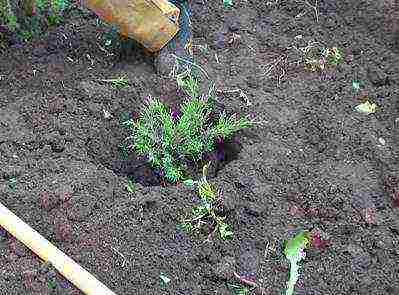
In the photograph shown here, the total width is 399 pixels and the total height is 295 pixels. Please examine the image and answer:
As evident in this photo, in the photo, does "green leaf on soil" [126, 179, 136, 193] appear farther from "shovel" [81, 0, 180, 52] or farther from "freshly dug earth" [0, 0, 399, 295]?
"shovel" [81, 0, 180, 52]

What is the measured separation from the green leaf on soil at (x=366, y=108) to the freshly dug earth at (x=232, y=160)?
0.03 m

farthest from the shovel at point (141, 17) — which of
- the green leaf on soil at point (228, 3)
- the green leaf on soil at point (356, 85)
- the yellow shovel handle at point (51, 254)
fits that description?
the yellow shovel handle at point (51, 254)

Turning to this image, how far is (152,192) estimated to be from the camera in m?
2.85

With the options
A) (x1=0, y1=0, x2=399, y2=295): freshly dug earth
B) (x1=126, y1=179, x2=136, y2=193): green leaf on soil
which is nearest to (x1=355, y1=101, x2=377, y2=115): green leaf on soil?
(x1=0, y1=0, x2=399, y2=295): freshly dug earth

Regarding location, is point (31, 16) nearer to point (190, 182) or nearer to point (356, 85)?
point (190, 182)

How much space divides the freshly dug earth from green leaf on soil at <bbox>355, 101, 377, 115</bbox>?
26 mm

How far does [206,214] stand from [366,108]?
107 cm

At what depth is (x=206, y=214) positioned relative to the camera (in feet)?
9.17

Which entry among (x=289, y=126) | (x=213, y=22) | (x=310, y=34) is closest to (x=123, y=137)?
(x=289, y=126)

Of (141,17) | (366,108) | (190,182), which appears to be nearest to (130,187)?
(190,182)

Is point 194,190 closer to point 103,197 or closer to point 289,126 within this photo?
point 103,197

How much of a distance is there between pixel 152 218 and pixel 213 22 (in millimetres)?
1429

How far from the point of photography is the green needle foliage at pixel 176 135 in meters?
3.00

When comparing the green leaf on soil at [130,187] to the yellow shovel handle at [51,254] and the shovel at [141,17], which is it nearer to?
the yellow shovel handle at [51,254]
